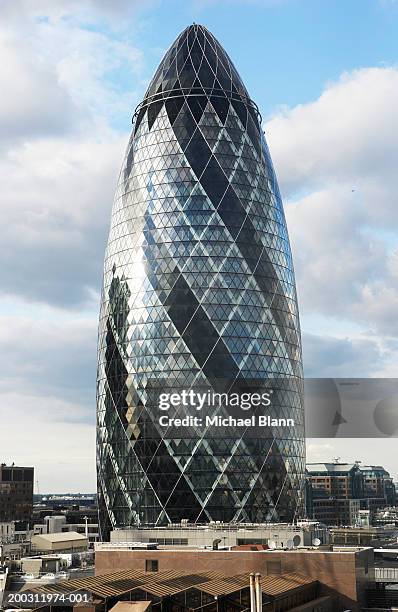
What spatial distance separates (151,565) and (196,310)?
35.1 m

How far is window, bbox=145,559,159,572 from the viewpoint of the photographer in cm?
5341

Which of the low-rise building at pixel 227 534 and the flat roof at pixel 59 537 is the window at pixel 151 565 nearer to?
the low-rise building at pixel 227 534

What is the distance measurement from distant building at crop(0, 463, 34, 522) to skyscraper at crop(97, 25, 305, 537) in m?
88.3

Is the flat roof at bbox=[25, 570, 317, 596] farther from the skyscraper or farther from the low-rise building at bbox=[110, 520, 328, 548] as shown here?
the skyscraper

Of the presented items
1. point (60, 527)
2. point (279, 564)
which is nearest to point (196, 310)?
point (279, 564)

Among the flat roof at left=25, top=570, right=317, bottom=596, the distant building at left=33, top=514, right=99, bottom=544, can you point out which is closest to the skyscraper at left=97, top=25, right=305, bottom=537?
the flat roof at left=25, top=570, right=317, bottom=596

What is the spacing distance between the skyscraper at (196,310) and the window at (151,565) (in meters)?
28.3

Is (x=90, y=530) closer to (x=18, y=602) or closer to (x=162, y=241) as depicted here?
(x=162, y=241)

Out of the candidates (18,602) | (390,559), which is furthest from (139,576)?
(390,559)

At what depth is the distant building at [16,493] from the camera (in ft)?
568

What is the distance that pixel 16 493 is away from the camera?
177250 millimetres

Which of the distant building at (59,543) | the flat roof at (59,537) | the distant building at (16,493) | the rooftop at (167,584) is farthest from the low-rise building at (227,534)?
the distant building at (16,493)

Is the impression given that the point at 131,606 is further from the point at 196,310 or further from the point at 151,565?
the point at 196,310

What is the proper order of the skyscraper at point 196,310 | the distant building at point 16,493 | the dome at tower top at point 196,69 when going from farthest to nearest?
1. the distant building at point 16,493
2. the dome at tower top at point 196,69
3. the skyscraper at point 196,310
